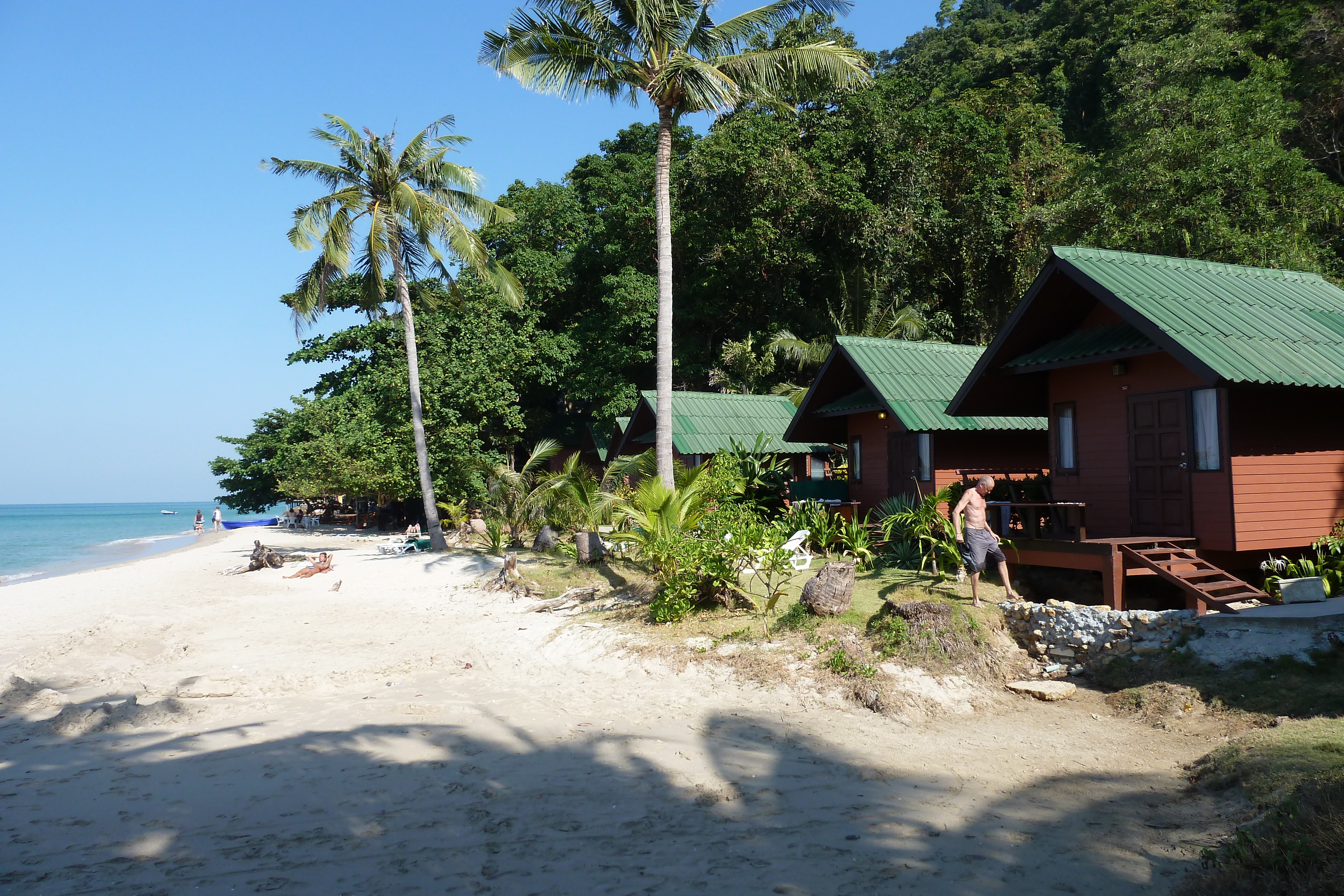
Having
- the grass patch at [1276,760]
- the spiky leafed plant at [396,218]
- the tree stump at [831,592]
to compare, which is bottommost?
the grass patch at [1276,760]

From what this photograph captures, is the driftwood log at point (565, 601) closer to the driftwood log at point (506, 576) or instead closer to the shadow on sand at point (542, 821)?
the driftwood log at point (506, 576)

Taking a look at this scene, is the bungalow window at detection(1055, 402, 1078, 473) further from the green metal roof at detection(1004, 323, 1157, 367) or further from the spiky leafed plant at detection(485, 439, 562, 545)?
the spiky leafed plant at detection(485, 439, 562, 545)

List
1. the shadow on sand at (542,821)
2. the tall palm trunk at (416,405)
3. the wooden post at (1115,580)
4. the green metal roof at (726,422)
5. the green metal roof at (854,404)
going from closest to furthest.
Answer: the shadow on sand at (542,821) < the wooden post at (1115,580) < the green metal roof at (854,404) < the tall palm trunk at (416,405) < the green metal roof at (726,422)

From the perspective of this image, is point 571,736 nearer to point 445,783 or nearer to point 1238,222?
point 445,783

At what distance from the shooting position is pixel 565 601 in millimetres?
14062

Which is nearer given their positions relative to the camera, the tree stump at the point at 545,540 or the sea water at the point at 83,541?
the tree stump at the point at 545,540

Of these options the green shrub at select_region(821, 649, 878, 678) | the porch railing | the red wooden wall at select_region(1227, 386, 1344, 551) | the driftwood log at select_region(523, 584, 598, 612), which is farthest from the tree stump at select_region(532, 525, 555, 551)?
the red wooden wall at select_region(1227, 386, 1344, 551)

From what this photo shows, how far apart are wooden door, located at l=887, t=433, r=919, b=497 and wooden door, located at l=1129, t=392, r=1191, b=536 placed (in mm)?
4846

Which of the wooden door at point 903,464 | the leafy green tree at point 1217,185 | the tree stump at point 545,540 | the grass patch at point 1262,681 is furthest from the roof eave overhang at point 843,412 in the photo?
the leafy green tree at point 1217,185

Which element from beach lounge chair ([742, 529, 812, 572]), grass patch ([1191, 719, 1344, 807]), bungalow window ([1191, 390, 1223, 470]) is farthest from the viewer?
beach lounge chair ([742, 529, 812, 572])

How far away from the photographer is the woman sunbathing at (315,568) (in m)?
19.2

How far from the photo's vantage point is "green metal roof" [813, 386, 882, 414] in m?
17.2

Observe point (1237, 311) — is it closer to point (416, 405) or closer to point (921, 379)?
point (921, 379)

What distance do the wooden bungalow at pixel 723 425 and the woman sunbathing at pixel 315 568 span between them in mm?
9314
